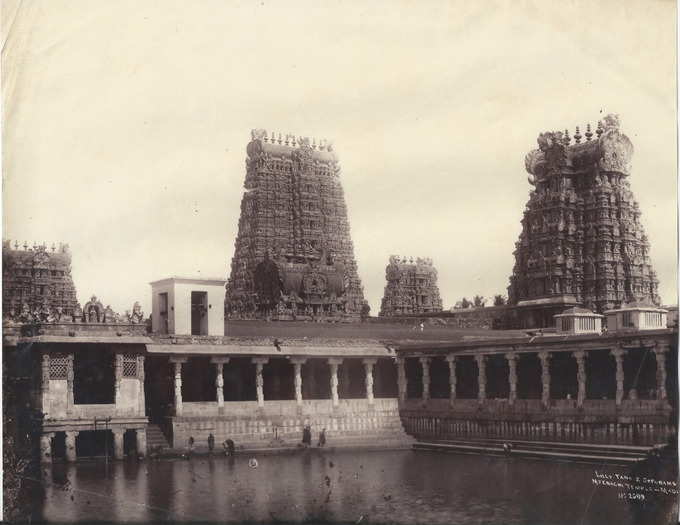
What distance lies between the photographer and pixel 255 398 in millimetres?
45375

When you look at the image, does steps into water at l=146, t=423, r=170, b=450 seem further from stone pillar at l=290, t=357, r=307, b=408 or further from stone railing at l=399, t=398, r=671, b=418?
stone railing at l=399, t=398, r=671, b=418

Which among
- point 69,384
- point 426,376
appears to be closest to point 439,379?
point 426,376

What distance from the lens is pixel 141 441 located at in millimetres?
37562

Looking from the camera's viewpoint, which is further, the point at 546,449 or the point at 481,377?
the point at 481,377

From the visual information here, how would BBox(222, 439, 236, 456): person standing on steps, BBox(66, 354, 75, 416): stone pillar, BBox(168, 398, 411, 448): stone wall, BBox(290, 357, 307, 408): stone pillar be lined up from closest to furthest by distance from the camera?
BBox(66, 354, 75, 416): stone pillar → BBox(222, 439, 236, 456): person standing on steps → BBox(168, 398, 411, 448): stone wall → BBox(290, 357, 307, 408): stone pillar

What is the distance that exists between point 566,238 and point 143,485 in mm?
36770

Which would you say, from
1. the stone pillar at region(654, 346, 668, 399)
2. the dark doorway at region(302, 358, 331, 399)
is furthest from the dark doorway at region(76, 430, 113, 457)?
the stone pillar at region(654, 346, 668, 399)

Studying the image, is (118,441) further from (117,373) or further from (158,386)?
(158,386)

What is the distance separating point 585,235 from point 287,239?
20865mm

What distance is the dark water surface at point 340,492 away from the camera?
25.6 metres

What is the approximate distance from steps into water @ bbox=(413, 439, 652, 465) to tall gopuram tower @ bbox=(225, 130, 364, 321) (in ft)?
96.0

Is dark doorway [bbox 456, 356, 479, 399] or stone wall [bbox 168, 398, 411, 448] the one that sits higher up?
dark doorway [bbox 456, 356, 479, 399]

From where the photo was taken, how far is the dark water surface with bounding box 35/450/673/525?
25609 mm

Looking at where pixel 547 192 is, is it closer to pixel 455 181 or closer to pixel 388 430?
pixel 388 430
